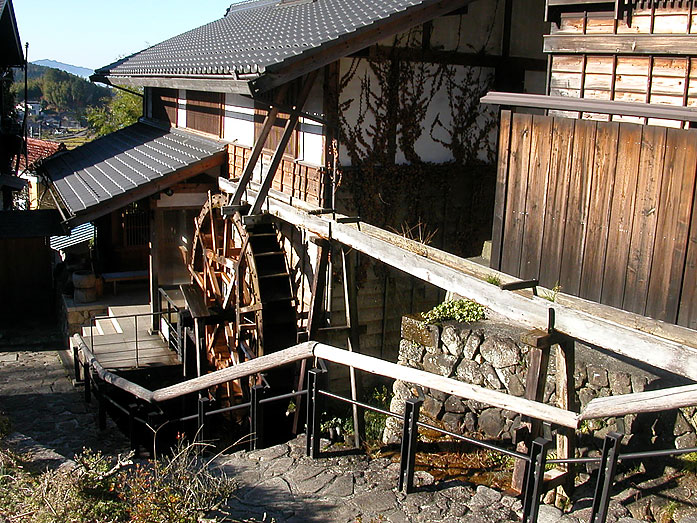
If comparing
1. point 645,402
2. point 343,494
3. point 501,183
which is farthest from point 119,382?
point 645,402

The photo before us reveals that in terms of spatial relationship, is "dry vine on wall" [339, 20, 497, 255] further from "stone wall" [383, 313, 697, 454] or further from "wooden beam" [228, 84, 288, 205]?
"stone wall" [383, 313, 697, 454]

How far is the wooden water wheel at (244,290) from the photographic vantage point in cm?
1072

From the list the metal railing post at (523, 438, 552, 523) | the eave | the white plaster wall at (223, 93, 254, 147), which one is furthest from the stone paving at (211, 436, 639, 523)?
the white plaster wall at (223, 93, 254, 147)

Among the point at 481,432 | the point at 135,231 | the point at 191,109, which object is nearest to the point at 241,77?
the point at 481,432

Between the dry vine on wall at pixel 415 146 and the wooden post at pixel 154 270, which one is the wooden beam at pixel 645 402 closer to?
the dry vine on wall at pixel 415 146

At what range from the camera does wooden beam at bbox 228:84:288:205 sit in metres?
9.22

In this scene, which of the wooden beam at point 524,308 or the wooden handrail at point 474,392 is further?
the wooden beam at point 524,308

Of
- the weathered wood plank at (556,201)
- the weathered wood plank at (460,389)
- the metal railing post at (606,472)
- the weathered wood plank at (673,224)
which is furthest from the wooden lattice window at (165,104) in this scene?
the metal railing post at (606,472)

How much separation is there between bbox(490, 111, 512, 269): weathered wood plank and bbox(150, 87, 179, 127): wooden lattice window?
10360mm

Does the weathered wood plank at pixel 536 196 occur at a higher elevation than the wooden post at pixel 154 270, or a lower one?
higher

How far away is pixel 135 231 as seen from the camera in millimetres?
17219

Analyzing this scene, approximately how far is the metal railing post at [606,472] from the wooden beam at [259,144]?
20.3 feet

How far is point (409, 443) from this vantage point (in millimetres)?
5191

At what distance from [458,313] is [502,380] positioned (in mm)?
971
